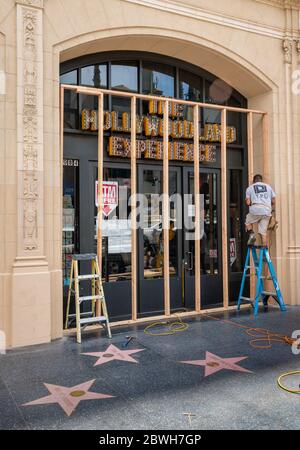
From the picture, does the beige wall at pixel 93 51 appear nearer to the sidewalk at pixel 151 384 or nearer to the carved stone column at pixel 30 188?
the carved stone column at pixel 30 188

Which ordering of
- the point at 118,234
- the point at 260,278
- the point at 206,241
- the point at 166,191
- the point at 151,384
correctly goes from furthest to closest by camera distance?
1. the point at 206,241
2. the point at 260,278
3. the point at 118,234
4. the point at 166,191
5. the point at 151,384

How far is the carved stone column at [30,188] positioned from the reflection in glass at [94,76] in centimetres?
136

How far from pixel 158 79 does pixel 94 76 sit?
136 centimetres

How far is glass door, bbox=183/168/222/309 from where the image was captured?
831 centimetres

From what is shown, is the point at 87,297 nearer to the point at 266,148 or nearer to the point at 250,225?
the point at 250,225

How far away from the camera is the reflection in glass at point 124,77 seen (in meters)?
7.69

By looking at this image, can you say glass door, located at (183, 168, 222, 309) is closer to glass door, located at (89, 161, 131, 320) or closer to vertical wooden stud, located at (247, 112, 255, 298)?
vertical wooden stud, located at (247, 112, 255, 298)

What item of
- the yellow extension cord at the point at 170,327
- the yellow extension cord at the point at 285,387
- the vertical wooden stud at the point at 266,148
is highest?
the vertical wooden stud at the point at 266,148

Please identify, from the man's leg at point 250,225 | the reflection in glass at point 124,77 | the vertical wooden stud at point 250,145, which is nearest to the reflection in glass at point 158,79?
the reflection in glass at point 124,77

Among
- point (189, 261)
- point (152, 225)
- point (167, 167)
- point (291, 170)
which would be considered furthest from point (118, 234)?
point (291, 170)

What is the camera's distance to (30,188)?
19.8 feet

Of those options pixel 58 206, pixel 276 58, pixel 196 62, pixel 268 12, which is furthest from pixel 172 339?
pixel 268 12

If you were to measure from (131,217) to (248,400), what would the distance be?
419cm

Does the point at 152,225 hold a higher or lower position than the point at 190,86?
lower
